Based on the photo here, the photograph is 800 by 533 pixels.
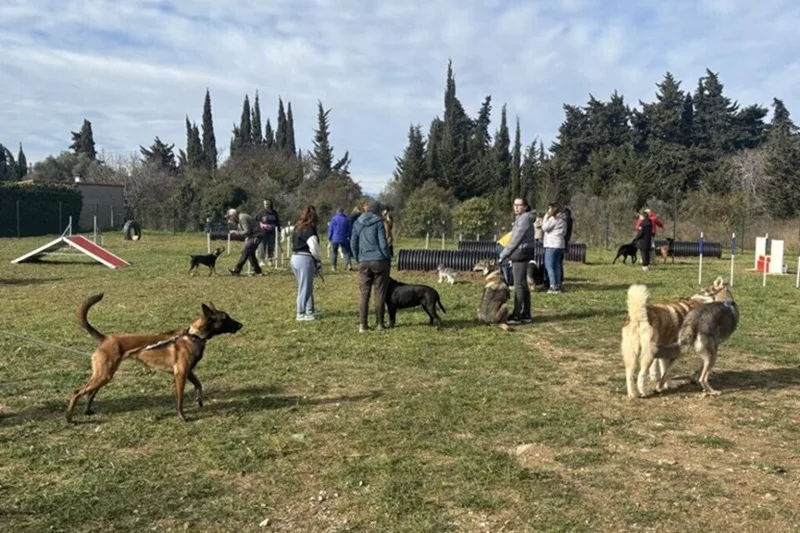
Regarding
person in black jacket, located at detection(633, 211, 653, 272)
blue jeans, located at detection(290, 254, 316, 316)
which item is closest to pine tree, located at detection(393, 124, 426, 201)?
person in black jacket, located at detection(633, 211, 653, 272)

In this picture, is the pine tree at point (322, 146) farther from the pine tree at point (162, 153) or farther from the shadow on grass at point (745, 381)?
the shadow on grass at point (745, 381)

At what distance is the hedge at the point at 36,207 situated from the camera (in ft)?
112

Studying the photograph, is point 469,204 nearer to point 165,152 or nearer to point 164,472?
point 164,472

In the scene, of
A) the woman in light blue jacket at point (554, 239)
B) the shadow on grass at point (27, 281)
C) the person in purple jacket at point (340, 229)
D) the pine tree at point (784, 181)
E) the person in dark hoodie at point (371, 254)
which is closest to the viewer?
the person in dark hoodie at point (371, 254)

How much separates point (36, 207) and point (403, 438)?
3721 centimetres

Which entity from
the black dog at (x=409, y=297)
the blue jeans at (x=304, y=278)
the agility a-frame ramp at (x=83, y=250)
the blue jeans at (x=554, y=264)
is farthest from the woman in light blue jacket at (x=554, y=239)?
the agility a-frame ramp at (x=83, y=250)

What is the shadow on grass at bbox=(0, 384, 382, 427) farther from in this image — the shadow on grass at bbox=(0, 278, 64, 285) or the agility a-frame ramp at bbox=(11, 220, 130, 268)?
the agility a-frame ramp at bbox=(11, 220, 130, 268)

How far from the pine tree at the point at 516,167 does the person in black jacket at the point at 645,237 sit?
2830cm

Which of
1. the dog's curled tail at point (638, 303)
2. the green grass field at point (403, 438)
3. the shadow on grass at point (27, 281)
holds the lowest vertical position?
the green grass field at point (403, 438)

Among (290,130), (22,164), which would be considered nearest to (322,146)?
(290,130)

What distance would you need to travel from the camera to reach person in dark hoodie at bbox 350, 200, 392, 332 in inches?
335

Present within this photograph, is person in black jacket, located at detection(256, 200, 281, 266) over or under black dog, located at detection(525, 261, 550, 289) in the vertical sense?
over

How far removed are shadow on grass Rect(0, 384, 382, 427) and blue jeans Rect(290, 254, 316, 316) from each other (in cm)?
341

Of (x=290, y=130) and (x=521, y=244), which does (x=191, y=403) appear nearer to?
(x=521, y=244)
